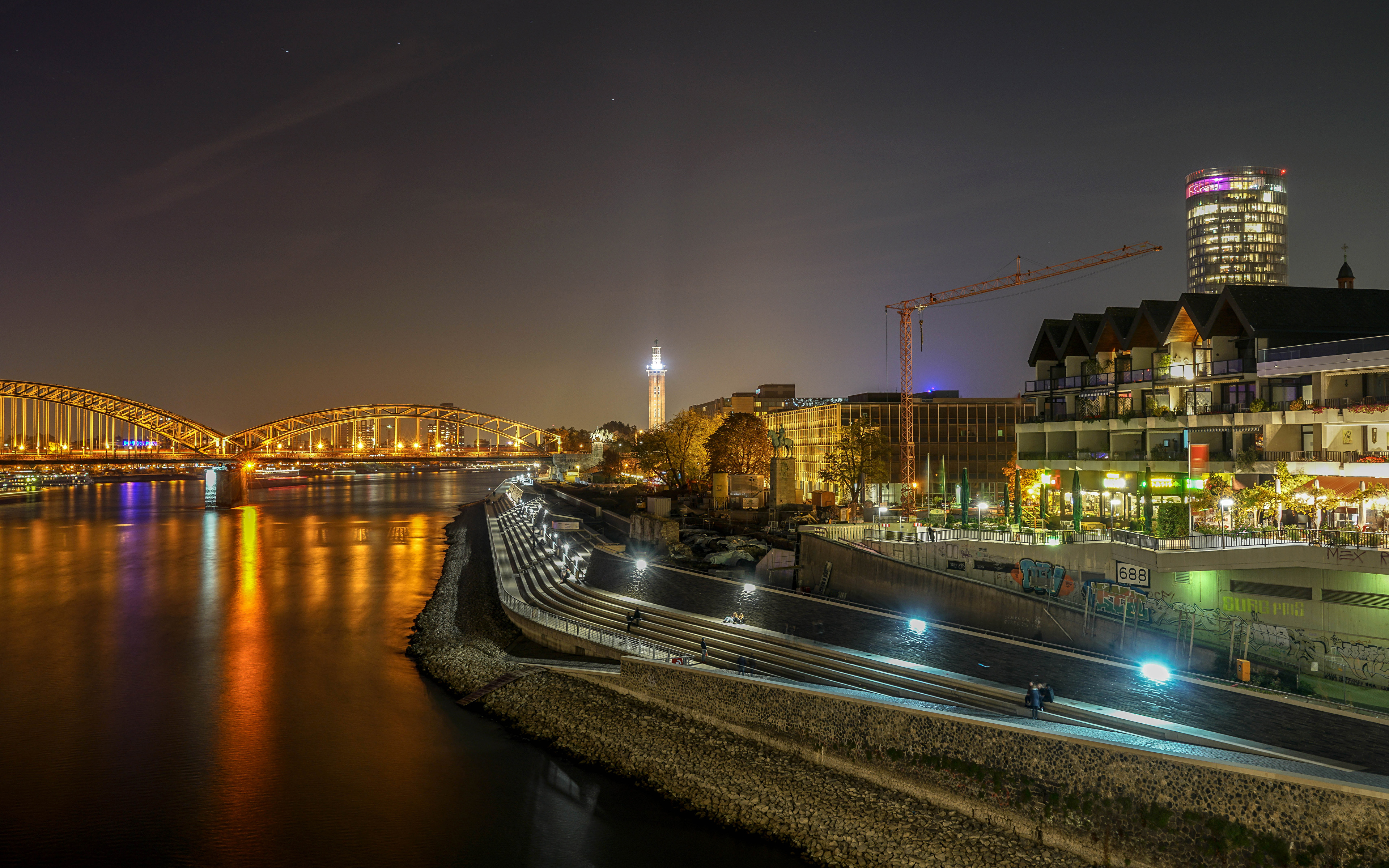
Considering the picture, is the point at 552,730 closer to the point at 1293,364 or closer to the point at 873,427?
the point at 1293,364

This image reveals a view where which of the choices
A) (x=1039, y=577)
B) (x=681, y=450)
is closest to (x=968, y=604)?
(x=1039, y=577)

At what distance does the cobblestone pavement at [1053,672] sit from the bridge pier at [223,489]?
4230 inches

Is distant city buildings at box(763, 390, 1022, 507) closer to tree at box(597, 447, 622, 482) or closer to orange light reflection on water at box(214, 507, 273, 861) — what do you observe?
orange light reflection on water at box(214, 507, 273, 861)

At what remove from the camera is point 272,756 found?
20938mm

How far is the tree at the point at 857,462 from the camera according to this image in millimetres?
60781

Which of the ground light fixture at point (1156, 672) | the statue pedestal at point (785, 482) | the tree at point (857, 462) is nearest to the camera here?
the ground light fixture at point (1156, 672)

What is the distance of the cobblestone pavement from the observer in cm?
1347

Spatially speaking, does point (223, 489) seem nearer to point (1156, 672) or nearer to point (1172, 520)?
point (1172, 520)

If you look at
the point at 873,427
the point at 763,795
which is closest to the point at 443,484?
the point at 873,427

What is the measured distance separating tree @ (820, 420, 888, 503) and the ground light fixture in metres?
42.0

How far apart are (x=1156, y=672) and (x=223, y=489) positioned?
125 meters

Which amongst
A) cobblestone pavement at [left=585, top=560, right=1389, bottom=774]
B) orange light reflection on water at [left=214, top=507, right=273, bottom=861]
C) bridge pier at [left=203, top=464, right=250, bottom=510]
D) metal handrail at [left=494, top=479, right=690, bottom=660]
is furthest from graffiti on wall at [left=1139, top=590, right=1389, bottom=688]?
bridge pier at [left=203, top=464, right=250, bottom=510]

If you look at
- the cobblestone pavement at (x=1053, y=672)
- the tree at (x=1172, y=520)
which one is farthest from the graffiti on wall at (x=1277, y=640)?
the cobblestone pavement at (x=1053, y=672)

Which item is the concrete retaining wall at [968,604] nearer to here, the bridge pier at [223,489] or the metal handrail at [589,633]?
the metal handrail at [589,633]
